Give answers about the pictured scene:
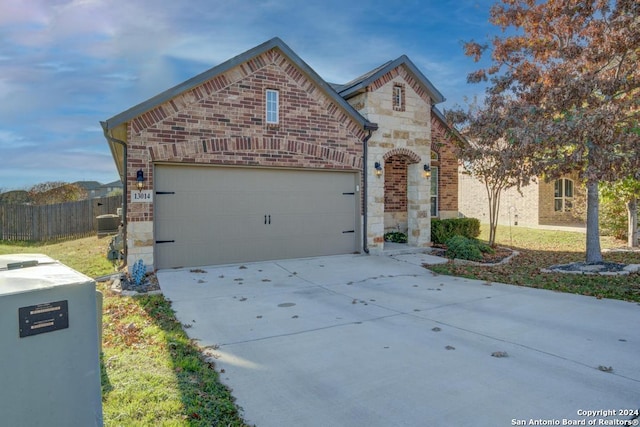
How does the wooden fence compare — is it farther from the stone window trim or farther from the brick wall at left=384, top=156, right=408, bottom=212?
the stone window trim

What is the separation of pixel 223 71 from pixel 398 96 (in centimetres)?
550

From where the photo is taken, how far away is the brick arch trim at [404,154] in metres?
11.6

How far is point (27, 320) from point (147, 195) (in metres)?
6.48

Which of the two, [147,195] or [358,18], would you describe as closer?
[147,195]

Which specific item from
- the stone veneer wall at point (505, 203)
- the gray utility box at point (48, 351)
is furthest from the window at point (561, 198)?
the gray utility box at point (48, 351)

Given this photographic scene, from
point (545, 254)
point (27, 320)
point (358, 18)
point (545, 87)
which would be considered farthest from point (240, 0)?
point (545, 254)

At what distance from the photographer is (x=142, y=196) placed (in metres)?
8.30

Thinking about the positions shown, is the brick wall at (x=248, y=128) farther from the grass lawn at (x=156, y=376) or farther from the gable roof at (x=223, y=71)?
the grass lawn at (x=156, y=376)

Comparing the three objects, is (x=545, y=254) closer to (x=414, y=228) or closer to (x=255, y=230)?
(x=414, y=228)

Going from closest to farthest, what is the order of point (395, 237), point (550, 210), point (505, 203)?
point (395, 237)
point (550, 210)
point (505, 203)

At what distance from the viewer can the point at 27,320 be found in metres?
2.28

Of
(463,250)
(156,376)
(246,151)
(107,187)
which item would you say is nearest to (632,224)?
(463,250)

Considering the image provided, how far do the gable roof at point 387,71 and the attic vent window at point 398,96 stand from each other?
57 centimetres

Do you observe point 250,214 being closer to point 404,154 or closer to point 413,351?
point 404,154
